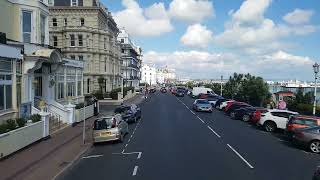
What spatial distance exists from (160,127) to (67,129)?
669 centimetres

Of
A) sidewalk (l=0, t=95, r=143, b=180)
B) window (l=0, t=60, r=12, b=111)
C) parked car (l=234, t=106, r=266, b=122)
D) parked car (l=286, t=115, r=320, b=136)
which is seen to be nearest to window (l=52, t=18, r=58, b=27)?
parked car (l=234, t=106, r=266, b=122)

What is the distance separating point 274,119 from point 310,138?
986 cm

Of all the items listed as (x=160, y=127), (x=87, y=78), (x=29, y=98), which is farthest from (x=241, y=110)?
(x=87, y=78)

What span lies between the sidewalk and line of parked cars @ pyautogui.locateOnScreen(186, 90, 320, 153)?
11.0 meters

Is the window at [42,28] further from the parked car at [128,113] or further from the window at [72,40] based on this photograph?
the window at [72,40]

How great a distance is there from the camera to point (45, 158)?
19797 mm

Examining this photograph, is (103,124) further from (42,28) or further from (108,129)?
(42,28)

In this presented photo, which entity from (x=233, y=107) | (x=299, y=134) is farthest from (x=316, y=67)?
(x=233, y=107)

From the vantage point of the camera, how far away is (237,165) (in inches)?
684

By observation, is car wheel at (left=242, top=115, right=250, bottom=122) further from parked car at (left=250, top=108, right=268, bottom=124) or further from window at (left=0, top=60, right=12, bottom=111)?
window at (left=0, top=60, right=12, bottom=111)

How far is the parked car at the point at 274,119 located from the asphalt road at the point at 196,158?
8.45 feet

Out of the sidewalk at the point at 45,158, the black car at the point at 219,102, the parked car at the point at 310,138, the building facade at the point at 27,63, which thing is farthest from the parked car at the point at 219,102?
the parked car at the point at 310,138

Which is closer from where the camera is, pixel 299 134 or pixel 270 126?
pixel 299 134

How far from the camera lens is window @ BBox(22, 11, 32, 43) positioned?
30752 millimetres
